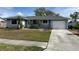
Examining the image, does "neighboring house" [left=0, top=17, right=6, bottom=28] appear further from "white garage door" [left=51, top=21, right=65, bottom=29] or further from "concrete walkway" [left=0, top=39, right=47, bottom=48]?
"white garage door" [left=51, top=21, right=65, bottom=29]


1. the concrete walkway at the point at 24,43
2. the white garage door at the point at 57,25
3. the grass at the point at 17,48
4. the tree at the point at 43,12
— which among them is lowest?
the grass at the point at 17,48

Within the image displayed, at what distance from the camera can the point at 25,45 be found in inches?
455

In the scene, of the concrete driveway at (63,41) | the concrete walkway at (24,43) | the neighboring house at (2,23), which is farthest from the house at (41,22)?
the concrete walkway at (24,43)

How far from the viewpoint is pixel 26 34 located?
1169 centimetres

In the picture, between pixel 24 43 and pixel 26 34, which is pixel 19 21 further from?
pixel 24 43

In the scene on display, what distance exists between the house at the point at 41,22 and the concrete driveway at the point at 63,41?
10.2 inches

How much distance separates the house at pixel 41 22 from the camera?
38.1 feet

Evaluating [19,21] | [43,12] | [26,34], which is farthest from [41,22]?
[19,21]

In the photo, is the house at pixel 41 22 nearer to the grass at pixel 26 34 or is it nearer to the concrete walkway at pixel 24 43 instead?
Result: the grass at pixel 26 34

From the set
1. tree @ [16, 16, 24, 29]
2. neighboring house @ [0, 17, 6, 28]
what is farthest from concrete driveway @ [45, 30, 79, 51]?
neighboring house @ [0, 17, 6, 28]

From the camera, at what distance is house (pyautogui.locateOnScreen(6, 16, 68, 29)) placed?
38.1 feet

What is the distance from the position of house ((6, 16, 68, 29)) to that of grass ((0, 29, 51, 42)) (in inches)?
8.2
